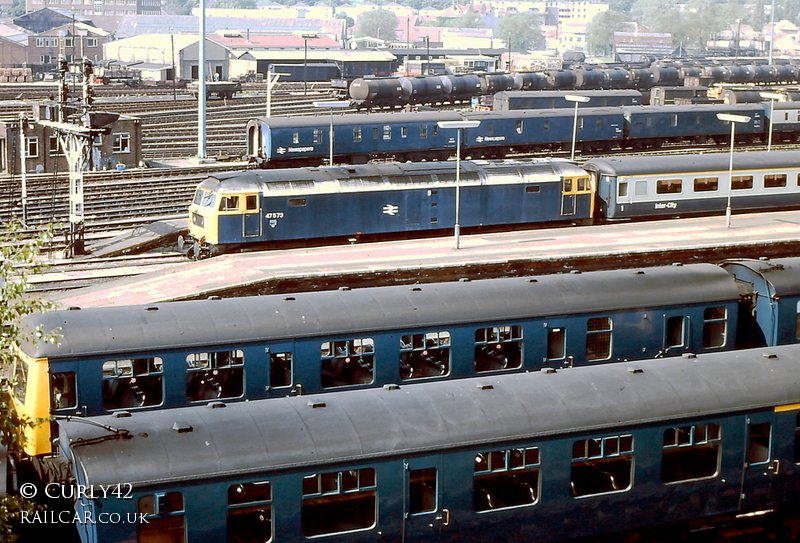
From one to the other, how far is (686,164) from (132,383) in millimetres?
28390

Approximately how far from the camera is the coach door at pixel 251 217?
35.5 m

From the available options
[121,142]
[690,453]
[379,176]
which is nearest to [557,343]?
[690,453]

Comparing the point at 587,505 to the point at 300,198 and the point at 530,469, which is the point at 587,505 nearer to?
the point at 530,469

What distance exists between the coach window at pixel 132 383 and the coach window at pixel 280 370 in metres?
1.99

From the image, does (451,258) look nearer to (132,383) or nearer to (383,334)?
(383,334)

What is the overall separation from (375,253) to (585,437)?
1826cm

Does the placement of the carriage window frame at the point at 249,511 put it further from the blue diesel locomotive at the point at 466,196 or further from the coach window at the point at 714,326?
the blue diesel locomotive at the point at 466,196

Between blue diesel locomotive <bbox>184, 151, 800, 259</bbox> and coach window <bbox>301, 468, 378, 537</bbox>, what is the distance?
70.8ft

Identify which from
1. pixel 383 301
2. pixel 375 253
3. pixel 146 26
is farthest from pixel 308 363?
pixel 146 26

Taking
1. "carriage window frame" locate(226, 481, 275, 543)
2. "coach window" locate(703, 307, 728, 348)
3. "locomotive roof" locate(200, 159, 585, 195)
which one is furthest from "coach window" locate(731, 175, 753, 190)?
"carriage window frame" locate(226, 481, 275, 543)

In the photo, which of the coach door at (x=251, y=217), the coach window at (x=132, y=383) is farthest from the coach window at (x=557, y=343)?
the coach door at (x=251, y=217)

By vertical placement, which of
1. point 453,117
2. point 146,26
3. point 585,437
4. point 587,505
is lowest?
point 587,505

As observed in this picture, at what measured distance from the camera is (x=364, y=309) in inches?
813

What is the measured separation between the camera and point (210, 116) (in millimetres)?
77312
